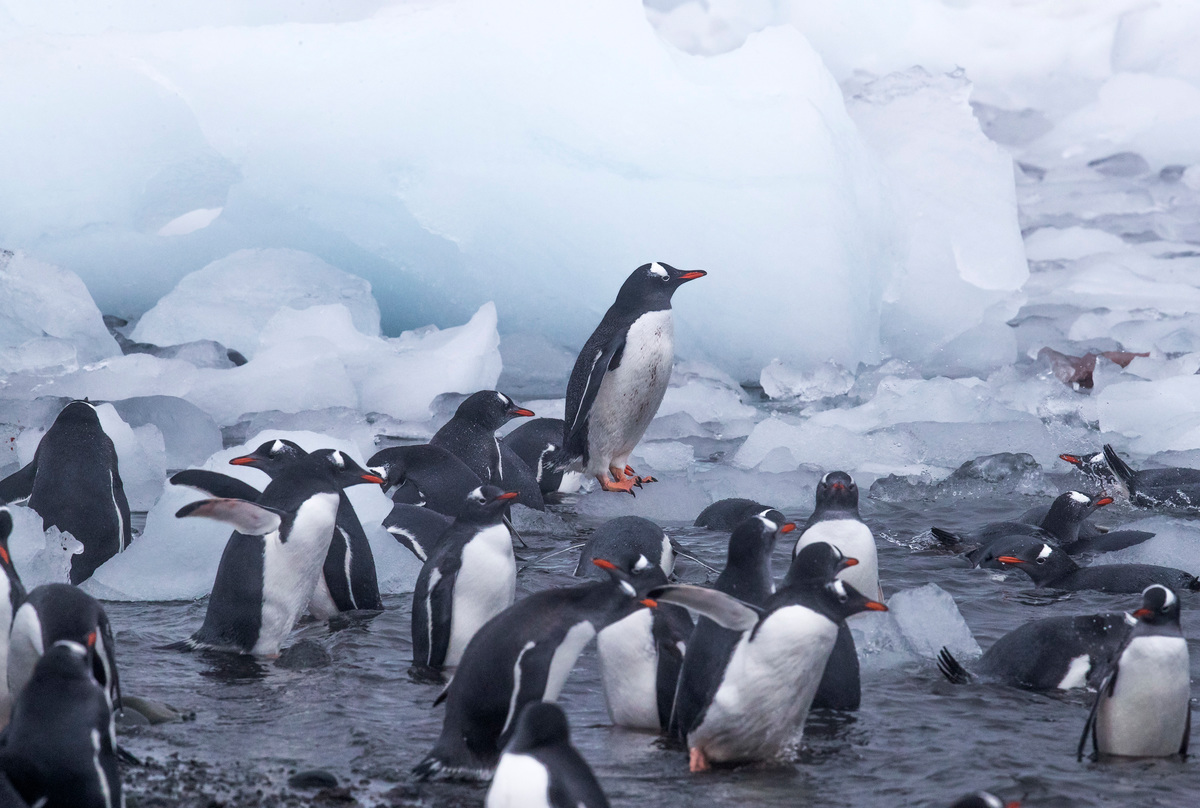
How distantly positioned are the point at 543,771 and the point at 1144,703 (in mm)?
1460

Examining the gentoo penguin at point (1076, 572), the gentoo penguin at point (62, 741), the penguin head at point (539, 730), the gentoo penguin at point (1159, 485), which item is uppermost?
the gentoo penguin at point (1159, 485)

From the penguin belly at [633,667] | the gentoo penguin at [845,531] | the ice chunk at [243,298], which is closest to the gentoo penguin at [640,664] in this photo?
the penguin belly at [633,667]

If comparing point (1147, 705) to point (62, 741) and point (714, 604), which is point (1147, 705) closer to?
point (714, 604)

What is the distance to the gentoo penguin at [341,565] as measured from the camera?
3.73 metres

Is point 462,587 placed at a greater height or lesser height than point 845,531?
lesser

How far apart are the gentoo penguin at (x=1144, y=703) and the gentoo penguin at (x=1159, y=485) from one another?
2796mm

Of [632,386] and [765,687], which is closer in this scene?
[765,687]

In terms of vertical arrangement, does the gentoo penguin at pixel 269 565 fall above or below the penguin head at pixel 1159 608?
below

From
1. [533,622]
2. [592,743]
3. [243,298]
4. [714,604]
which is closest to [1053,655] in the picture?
[714,604]

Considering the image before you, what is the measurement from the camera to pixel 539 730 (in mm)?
2004

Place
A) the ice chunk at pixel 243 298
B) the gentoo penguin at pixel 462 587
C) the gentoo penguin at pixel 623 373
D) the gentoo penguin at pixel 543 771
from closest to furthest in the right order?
the gentoo penguin at pixel 543 771 → the gentoo penguin at pixel 462 587 → the gentoo penguin at pixel 623 373 → the ice chunk at pixel 243 298

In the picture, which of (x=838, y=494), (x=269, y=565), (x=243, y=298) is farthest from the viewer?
(x=243, y=298)

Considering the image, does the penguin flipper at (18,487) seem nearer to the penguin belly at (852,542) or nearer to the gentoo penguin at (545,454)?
the gentoo penguin at (545,454)

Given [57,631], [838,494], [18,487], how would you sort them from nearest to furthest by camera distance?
[57,631] < [838,494] < [18,487]
